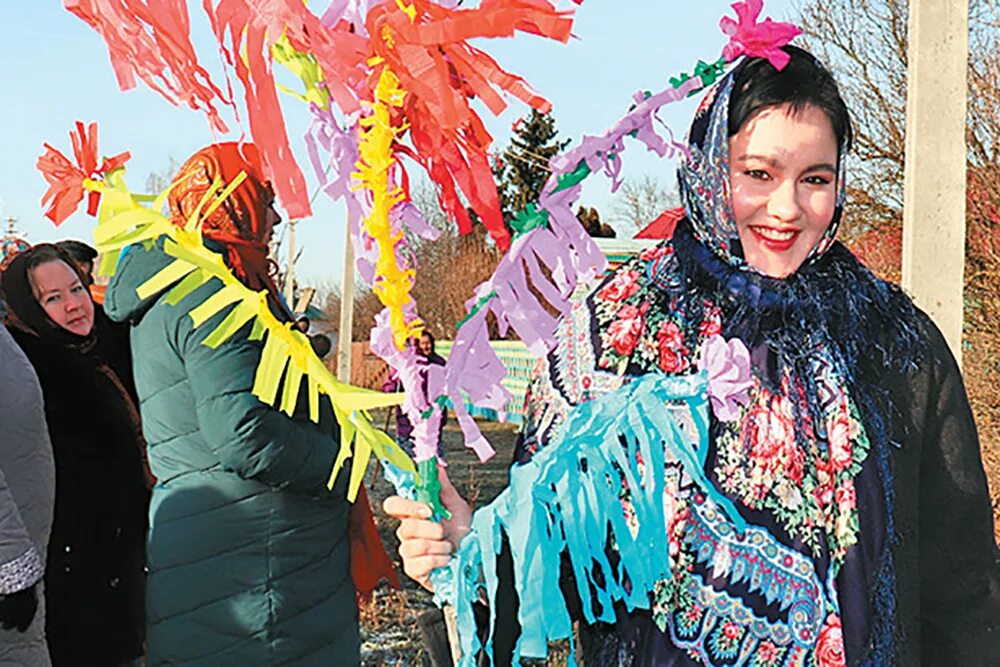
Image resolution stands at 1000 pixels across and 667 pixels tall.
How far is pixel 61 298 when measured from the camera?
3.17 m

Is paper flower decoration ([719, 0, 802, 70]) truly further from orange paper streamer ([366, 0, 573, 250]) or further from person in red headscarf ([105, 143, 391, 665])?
person in red headscarf ([105, 143, 391, 665])

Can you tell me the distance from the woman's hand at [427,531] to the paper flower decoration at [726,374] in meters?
0.36

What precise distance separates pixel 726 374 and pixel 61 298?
2.54m

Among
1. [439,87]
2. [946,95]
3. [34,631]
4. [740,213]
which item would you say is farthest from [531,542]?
[946,95]

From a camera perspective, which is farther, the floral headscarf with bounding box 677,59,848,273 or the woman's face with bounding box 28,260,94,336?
the woman's face with bounding box 28,260,94,336

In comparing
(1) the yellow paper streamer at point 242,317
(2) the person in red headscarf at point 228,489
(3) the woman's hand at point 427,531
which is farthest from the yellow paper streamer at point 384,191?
(2) the person in red headscarf at point 228,489

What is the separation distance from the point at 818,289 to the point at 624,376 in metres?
0.37

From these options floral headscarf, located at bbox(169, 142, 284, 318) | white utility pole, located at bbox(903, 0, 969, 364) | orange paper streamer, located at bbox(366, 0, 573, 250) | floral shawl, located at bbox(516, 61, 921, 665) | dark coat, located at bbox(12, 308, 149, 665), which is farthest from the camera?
white utility pole, located at bbox(903, 0, 969, 364)

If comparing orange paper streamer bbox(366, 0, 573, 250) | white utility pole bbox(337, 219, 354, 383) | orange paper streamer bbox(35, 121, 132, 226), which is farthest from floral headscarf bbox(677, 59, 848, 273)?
white utility pole bbox(337, 219, 354, 383)

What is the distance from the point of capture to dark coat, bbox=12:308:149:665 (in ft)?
10.1

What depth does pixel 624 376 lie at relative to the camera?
1483 millimetres

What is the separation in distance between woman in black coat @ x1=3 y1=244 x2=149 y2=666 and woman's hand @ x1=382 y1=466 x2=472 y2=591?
222 cm

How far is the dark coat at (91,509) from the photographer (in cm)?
308

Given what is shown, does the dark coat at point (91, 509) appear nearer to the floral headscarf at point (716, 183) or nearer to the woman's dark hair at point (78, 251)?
the woman's dark hair at point (78, 251)
